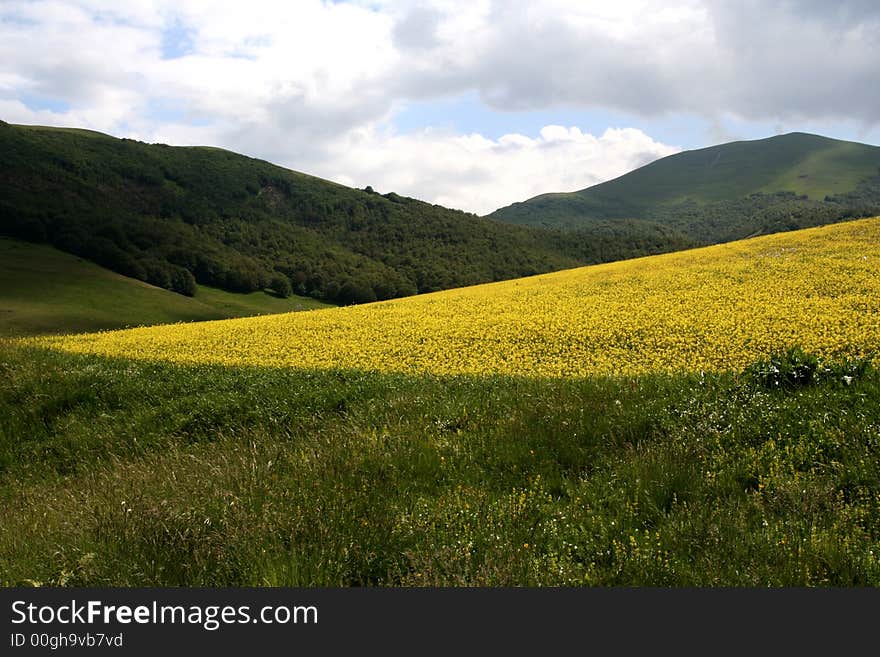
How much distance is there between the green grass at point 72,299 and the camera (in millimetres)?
74500

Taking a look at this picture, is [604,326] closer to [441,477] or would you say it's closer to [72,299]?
[441,477]

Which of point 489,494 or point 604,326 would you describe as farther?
point 604,326

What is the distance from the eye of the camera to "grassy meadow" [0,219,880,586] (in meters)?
3.87

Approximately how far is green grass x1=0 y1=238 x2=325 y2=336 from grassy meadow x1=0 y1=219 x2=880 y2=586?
206 ft

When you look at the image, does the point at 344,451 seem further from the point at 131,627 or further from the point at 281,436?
the point at 131,627

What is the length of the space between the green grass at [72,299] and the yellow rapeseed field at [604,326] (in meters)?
51.4

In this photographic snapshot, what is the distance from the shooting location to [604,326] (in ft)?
62.7

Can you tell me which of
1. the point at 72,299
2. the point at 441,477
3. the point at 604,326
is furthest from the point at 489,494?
the point at 72,299

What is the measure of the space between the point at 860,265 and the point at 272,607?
27.7 meters

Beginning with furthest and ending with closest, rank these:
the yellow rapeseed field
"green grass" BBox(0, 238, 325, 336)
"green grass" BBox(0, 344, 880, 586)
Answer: "green grass" BBox(0, 238, 325, 336)
the yellow rapeseed field
"green grass" BBox(0, 344, 880, 586)

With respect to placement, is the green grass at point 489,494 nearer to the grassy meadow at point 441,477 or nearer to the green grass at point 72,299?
the grassy meadow at point 441,477

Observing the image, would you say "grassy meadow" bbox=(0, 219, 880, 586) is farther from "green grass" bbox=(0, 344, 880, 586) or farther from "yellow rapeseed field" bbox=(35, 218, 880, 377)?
"yellow rapeseed field" bbox=(35, 218, 880, 377)

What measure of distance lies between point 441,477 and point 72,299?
344ft

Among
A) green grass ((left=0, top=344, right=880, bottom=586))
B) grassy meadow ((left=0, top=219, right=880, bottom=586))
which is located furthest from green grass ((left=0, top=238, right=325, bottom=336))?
green grass ((left=0, top=344, right=880, bottom=586))
